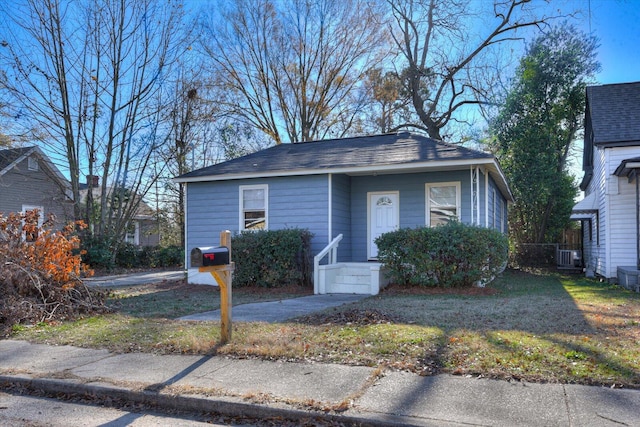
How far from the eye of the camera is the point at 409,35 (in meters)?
26.9

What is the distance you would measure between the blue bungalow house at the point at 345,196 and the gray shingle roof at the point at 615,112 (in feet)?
10.0

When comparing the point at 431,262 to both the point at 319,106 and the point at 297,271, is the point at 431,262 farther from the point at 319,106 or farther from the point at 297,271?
the point at 319,106

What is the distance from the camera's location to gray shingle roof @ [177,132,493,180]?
39.5 feet

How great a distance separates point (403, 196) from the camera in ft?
44.1

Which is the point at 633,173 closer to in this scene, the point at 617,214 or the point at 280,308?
the point at 617,214

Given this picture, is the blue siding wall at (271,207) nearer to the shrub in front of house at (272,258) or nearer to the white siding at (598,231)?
the shrub in front of house at (272,258)

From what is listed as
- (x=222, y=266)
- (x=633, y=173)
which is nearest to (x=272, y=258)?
(x=222, y=266)

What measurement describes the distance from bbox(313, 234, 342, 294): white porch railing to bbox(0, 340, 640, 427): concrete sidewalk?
625 cm

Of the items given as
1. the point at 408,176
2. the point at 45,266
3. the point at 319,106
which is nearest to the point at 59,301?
the point at 45,266

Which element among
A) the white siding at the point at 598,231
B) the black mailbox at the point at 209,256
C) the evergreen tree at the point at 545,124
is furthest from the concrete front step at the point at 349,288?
the evergreen tree at the point at 545,124

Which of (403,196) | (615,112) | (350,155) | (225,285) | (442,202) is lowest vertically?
(225,285)

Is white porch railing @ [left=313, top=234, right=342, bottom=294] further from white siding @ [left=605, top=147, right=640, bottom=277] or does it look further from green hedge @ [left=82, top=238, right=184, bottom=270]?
green hedge @ [left=82, top=238, right=184, bottom=270]

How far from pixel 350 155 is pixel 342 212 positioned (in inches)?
62.7

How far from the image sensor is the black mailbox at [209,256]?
16.4ft
